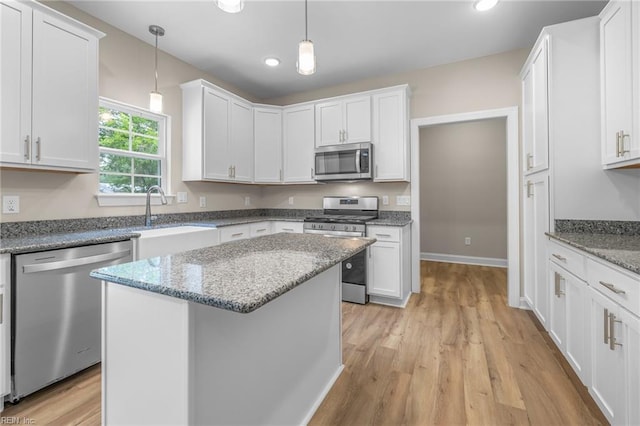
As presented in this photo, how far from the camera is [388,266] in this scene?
3.21 metres

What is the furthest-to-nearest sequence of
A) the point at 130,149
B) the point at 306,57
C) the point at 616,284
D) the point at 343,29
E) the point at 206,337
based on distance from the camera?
the point at 130,149
the point at 343,29
the point at 306,57
the point at 616,284
the point at 206,337

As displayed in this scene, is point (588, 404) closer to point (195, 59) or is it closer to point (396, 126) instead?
point (396, 126)

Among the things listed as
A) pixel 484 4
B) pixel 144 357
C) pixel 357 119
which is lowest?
pixel 144 357

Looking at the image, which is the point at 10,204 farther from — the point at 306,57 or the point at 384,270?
the point at 384,270

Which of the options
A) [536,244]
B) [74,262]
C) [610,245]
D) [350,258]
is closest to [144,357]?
[74,262]

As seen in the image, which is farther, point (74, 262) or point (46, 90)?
point (46, 90)

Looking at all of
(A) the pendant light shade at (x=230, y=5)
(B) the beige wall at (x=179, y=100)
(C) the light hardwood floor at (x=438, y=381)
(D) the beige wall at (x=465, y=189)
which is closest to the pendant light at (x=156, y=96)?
(B) the beige wall at (x=179, y=100)

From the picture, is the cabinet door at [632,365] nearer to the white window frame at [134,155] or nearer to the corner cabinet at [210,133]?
the corner cabinet at [210,133]

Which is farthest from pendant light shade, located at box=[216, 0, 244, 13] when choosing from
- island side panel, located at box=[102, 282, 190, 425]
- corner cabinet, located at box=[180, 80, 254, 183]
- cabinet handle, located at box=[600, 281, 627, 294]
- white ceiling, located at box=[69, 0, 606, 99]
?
cabinet handle, located at box=[600, 281, 627, 294]

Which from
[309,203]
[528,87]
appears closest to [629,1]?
[528,87]

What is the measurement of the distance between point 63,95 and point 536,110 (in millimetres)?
3706

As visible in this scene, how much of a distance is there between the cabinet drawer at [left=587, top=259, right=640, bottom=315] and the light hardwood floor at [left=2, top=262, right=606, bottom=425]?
728 millimetres

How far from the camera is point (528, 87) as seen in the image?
277 centimetres

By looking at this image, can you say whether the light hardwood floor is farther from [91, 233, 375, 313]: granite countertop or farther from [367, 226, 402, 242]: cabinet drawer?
[91, 233, 375, 313]: granite countertop
